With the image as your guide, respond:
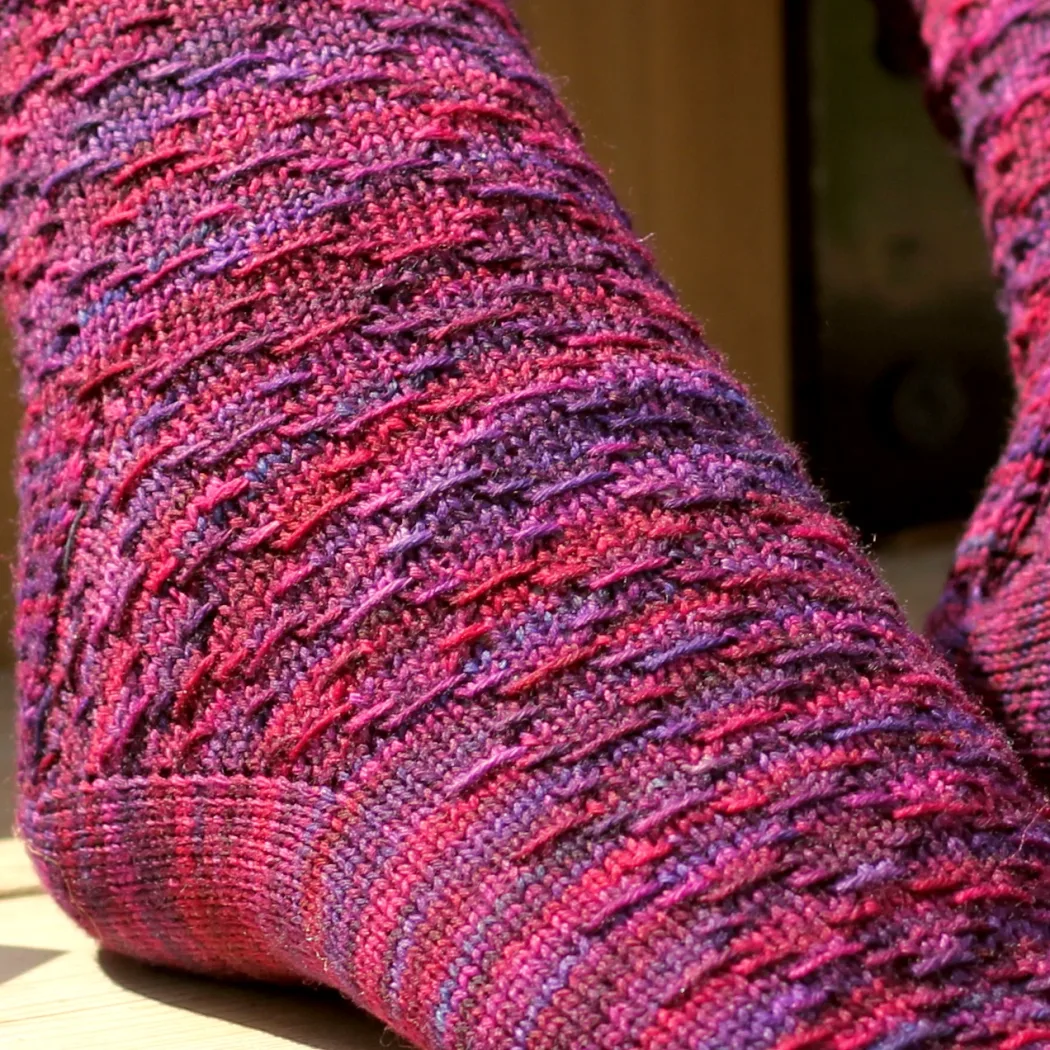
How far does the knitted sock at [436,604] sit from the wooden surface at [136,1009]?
16mm

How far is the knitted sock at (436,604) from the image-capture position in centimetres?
38

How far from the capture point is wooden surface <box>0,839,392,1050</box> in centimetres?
47

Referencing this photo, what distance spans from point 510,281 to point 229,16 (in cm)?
13

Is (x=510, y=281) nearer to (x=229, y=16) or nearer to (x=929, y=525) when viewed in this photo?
(x=229, y=16)

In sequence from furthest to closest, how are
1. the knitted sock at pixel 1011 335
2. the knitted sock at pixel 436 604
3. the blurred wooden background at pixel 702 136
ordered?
the blurred wooden background at pixel 702 136
the knitted sock at pixel 1011 335
the knitted sock at pixel 436 604

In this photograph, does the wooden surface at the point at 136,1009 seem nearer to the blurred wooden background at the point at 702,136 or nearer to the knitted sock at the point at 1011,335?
the knitted sock at the point at 1011,335

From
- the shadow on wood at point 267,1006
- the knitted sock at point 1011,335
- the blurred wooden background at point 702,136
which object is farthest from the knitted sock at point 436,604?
the blurred wooden background at point 702,136

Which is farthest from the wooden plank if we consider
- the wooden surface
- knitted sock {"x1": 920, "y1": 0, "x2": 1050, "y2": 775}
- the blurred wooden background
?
the blurred wooden background

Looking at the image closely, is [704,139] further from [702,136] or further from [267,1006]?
[267,1006]

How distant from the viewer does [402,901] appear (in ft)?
1.36

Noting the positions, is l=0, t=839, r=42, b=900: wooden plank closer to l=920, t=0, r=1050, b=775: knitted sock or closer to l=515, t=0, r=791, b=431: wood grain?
l=920, t=0, r=1050, b=775: knitted sock

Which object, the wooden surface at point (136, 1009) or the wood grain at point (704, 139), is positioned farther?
the wood grain at point (704, 139)

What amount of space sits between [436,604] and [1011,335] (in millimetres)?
352

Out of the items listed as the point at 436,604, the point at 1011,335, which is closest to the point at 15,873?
the point at 436,604
